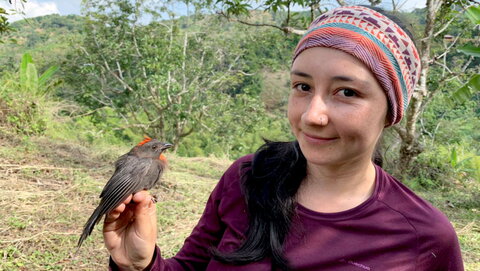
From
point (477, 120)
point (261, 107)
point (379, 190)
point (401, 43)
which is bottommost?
point (477, 120)

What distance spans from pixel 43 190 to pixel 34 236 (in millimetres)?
1069

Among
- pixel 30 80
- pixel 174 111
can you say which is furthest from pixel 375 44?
pixel 174 111

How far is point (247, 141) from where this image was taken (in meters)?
15.8

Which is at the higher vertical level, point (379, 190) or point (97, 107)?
point (379, 190)

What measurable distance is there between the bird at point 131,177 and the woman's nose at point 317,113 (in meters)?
0.74

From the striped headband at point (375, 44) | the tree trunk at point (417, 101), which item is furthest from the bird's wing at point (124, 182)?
the tree trunk at point (417, 101)

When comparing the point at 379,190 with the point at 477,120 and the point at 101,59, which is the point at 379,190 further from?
the point at 477,120

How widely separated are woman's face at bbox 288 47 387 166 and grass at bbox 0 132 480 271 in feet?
8.25

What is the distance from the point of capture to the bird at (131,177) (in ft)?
5.20

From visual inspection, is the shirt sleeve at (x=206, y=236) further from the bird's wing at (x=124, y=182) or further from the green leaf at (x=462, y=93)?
the green leaf at (x=462, y=93)

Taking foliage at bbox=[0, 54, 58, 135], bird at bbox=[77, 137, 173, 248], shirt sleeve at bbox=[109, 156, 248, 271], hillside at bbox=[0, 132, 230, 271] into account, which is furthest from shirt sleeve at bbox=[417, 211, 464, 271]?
foliage at bbox=[0, 54, 58, 135]

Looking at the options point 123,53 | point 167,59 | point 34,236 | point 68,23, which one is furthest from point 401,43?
point 68,23

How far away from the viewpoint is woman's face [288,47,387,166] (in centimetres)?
113

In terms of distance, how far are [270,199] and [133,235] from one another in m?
0.46
